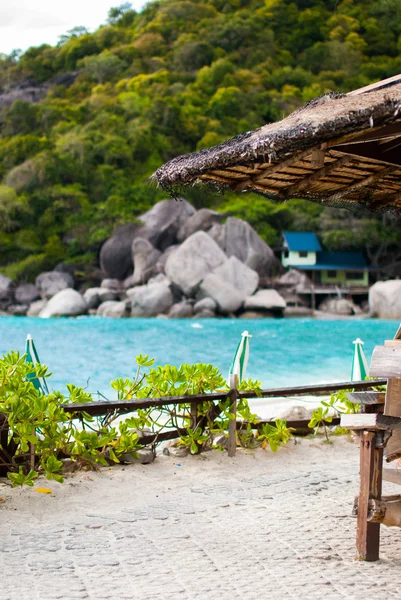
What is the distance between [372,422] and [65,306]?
30.0 metres

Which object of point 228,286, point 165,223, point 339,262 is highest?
point 165,223

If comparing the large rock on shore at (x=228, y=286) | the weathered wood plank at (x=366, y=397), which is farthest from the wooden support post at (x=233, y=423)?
the large rock on shore at (x=228, y=286)

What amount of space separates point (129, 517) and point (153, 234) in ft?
105

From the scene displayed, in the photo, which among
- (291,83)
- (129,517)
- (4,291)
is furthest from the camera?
(291,83)

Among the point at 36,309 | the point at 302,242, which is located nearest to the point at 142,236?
the point at 36,309

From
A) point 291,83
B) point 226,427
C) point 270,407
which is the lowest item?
point 270,407

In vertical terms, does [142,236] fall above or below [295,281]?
above

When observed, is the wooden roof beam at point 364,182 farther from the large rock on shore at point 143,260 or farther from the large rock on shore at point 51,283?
the large rock on shore at point 51,283

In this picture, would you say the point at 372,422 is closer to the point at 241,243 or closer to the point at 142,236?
the point at 241,243

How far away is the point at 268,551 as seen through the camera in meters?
3.05

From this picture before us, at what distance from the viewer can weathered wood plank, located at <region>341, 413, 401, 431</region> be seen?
268 centimetres

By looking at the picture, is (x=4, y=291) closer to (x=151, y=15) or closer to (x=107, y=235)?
(x=107, y=235)

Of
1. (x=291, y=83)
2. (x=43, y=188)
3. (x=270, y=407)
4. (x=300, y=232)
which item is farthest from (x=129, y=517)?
(x=291, y=83)

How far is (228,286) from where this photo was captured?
1222 inches
